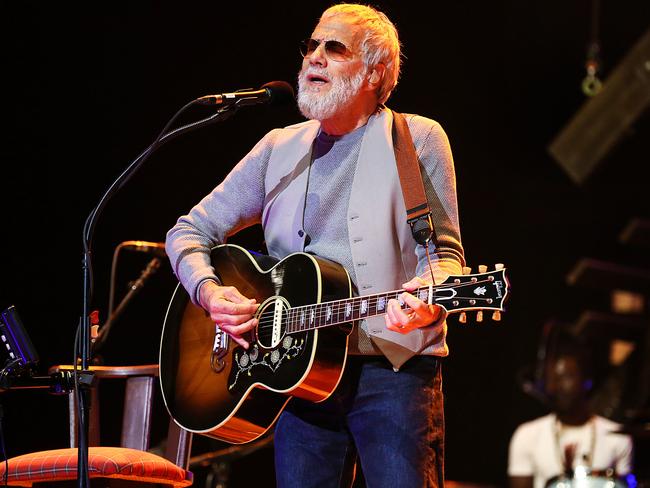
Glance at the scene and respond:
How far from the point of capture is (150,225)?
562 centimetres

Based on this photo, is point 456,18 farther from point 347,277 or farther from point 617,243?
point 347,277

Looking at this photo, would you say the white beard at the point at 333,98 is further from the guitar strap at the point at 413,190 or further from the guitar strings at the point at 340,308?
the guitar strings at the point at 340,308

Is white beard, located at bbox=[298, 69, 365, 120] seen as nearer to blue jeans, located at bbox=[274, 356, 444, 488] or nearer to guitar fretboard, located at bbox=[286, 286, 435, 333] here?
guitar fretboard, located at bbox=[286, 286, 435, 333]

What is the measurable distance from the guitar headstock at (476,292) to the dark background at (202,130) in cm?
290

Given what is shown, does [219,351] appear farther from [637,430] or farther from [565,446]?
[565,446]

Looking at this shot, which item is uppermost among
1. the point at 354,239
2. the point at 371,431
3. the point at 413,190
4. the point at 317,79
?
the point at 317,79

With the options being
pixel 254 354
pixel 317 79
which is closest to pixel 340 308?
pixel 254 354

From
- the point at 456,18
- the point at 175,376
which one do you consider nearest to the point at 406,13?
the point at 456,18

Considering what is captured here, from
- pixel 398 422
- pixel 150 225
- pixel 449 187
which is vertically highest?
pixel 150 225

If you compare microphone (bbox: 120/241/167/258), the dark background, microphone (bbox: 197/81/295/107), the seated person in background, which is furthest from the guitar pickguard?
the seated person in background

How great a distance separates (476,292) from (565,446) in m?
4.47

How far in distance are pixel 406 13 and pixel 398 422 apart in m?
4.32

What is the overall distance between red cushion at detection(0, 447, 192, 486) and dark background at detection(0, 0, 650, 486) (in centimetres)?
190

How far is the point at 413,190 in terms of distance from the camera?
290 centimetres
